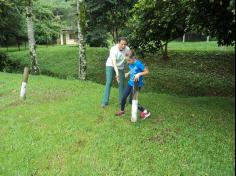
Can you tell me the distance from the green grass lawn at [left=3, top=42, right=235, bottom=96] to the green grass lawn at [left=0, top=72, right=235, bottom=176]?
672cm

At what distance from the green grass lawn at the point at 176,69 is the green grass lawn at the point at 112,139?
6.72m

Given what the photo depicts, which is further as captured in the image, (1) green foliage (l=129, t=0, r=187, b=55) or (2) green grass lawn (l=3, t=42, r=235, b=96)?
(2) green grass lawn (l=3, t=42, r=235, b=96)

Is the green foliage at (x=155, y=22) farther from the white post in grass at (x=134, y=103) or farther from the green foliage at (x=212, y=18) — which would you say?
the white post in grass at (x=134, y=103)

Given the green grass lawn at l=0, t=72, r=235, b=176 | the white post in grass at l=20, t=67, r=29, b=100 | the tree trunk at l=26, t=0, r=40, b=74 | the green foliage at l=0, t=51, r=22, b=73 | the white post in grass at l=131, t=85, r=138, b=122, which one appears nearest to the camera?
the green grass lawn at l=0, t=72, r=235, b=176

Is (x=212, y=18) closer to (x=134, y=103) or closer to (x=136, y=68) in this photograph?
(x=136, y=68)

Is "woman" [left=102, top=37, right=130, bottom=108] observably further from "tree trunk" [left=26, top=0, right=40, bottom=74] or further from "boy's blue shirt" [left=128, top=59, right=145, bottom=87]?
"tree trunk" [left=26, top=0, right=40, bottom=74]

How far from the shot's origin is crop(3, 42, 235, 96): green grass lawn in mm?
18209

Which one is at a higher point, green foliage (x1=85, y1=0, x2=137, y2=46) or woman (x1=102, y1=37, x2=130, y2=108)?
green foliage (x1=85, y1=0, x2=137, y2=46)

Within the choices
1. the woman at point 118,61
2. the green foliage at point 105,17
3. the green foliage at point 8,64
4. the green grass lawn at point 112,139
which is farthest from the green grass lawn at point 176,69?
the woman at point 118,61

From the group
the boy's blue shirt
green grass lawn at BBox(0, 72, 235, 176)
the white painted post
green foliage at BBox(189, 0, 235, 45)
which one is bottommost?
green grass lawn at BBox(0, 72, 235, 176)

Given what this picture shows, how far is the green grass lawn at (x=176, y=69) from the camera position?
18.2 metres

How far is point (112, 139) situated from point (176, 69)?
14.9 metres

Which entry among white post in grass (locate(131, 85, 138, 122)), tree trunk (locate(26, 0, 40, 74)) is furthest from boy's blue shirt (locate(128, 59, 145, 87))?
tree trunk (locate(26, 0, 40, 74))

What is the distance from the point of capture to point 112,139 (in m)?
7.86
